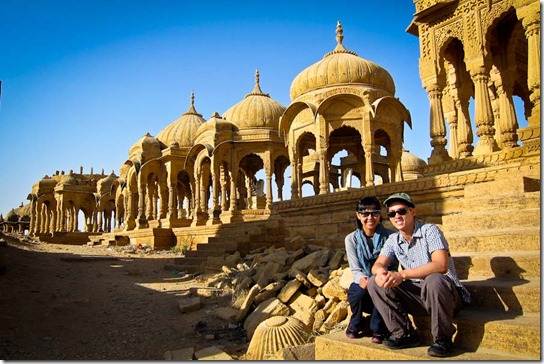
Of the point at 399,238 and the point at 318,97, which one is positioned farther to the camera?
the point at 318,97

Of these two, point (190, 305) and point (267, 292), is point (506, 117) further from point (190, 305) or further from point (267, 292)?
point (190, 305)

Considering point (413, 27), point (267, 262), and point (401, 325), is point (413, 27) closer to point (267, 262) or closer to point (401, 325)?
point (267, 262)

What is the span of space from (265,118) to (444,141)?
13130 mm

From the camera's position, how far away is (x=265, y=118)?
67.5 feet

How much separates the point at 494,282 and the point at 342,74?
1286cm

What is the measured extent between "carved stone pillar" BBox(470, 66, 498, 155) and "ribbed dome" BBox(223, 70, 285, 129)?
13283 millimetres

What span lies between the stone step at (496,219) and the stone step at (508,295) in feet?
3.06

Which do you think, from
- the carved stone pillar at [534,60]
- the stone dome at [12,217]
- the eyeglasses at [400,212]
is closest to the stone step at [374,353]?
the eyeglasses at [400,212]

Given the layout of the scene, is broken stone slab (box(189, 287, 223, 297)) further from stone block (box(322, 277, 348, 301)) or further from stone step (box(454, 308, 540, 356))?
stone step (box(454, 308, 540, 356))

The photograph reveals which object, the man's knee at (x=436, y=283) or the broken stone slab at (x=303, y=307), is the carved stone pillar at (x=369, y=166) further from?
the man's knee at (x=436, y=283)

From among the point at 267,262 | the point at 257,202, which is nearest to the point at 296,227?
the point at 267,262

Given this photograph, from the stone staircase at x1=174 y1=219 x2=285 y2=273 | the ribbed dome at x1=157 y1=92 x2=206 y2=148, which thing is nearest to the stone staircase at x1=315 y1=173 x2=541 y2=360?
the stone staircase at x1=174 y1=219 x2=285 y2=273

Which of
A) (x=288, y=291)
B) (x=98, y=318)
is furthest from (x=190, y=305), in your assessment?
(x=288, y=291)

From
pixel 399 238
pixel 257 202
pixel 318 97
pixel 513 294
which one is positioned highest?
pixel 318 97
